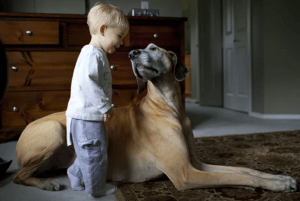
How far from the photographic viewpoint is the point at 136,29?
2.90m

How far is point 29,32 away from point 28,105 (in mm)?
683

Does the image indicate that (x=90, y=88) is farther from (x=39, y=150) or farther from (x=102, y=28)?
(x=39, y=150)

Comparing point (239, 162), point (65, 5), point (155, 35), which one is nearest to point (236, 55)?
point (155, 35)

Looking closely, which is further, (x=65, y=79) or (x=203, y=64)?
(x=203, y=64)

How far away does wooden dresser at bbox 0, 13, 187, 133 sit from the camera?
104 inches

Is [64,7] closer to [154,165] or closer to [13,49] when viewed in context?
[13,49]

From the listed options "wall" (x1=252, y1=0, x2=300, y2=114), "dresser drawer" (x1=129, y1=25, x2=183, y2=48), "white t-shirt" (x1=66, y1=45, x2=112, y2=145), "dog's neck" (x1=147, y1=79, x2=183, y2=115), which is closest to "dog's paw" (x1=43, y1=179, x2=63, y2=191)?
"white t-shirt" (x1=66, y1=45, x2=112, y2=145)

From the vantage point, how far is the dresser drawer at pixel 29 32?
2.61 m

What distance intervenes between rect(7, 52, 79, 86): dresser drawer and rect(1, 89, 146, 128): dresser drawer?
0.34ft

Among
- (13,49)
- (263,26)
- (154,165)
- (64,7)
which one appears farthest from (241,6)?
(154,165)

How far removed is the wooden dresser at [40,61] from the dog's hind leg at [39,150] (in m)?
1.20

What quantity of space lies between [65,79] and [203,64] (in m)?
3.38

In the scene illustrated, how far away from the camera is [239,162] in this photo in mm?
1931

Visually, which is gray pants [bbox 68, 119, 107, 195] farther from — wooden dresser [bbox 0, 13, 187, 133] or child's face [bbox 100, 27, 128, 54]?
wooden dresser [bbox 0, 13, 187, 133]
